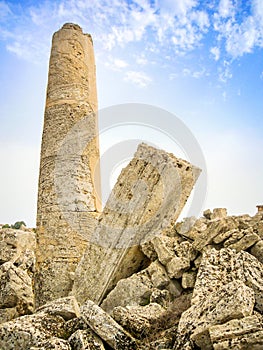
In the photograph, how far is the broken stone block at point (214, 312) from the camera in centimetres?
431

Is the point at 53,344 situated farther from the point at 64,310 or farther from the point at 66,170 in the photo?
the point at 66,170

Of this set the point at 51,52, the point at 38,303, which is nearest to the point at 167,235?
the point at 38,303

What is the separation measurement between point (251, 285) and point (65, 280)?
4.79 meters

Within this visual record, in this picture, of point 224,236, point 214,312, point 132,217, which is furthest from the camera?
point 132,217

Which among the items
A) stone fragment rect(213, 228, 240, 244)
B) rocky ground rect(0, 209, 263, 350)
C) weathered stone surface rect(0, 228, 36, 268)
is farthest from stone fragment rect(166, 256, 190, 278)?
weathered stone surface rect(0, 228, 36, 268)

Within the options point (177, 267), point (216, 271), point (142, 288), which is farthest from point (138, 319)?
point (177, 267)

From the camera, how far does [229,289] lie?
186 inches

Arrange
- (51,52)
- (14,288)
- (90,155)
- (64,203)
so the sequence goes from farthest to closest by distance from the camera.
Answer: (51,52), (90,155), (64,203), (14,288)

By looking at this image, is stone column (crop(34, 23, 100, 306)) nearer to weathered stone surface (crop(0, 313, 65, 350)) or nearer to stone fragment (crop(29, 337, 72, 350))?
weathered stone surface (crop(0, 313, 65, 350))

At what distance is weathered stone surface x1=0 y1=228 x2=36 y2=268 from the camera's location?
40.5 feet

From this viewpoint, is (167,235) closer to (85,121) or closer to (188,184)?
(188,184)

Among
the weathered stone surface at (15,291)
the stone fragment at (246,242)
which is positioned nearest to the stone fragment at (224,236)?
the stone fragment at (246,242)

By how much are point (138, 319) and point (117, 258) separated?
6.92 feet

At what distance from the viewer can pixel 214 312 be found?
4.50 m
